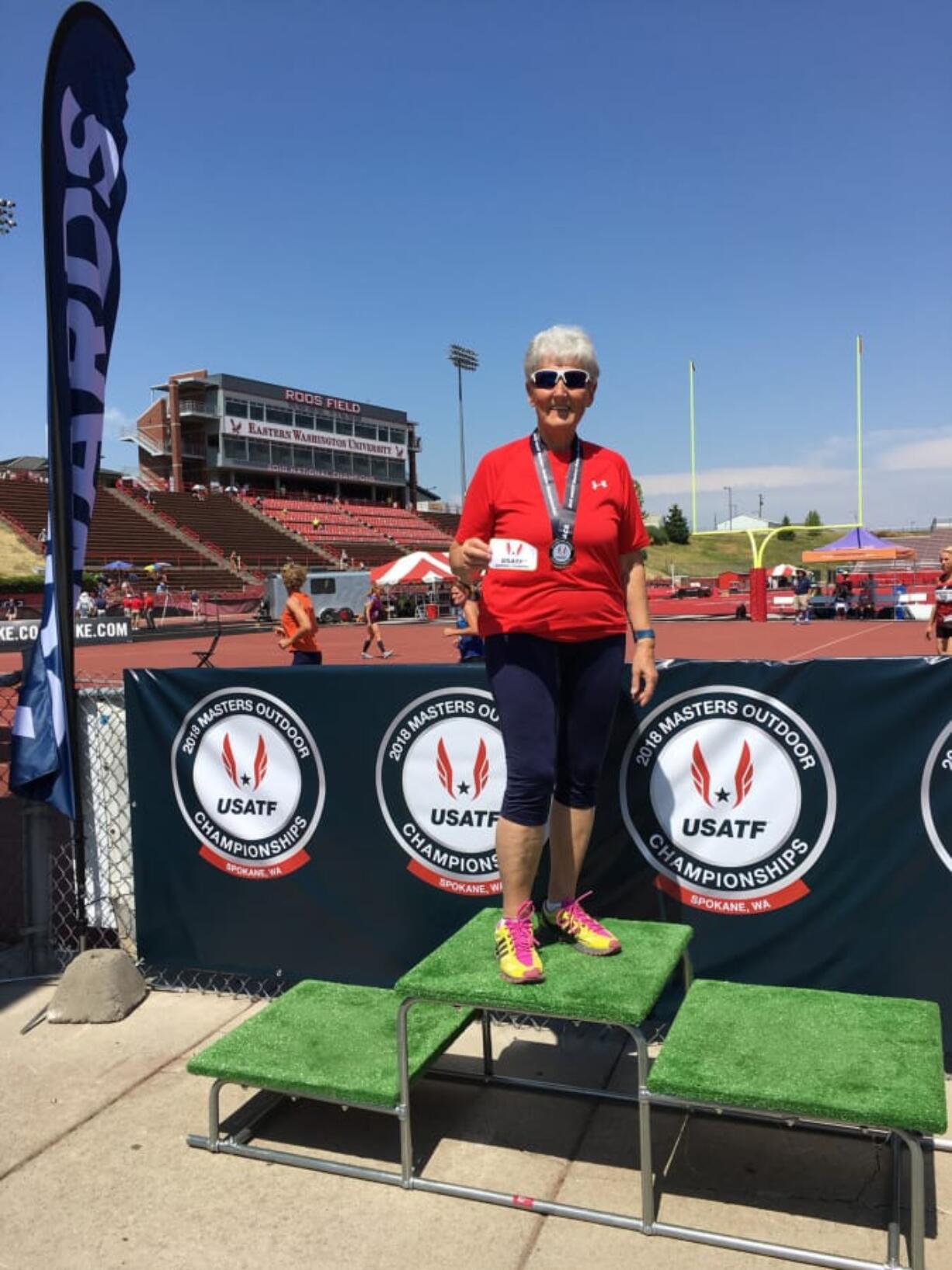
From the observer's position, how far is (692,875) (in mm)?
3619

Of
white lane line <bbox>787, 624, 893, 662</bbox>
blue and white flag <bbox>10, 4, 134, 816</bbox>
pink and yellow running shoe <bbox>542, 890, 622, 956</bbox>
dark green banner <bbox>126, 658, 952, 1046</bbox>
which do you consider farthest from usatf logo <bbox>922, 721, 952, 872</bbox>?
white lane line <bbox>787, 624, 893, 662</bbox>

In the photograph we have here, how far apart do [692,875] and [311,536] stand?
6190cm

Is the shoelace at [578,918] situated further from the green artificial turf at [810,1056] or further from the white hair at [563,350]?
→ the white hair at [563,350]

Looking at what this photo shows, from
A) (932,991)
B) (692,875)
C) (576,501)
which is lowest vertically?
(932,991)

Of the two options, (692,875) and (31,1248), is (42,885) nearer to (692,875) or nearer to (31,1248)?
(31,1248)

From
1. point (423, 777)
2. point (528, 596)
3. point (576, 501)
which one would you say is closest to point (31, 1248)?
point (423, 777)

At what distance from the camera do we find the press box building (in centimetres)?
6988

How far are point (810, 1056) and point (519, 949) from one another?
871 mm

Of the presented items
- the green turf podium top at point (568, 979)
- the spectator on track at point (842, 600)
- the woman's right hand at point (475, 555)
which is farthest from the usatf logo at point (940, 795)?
the spectator on track at point (842, 600)

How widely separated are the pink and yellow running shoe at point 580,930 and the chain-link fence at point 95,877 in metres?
1.55

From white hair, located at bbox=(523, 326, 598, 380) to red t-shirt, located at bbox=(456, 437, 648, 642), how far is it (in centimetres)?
26

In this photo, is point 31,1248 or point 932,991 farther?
point 932,991

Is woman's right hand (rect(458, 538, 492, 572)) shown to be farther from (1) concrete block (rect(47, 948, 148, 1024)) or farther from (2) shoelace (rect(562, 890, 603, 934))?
(1) concrete block (rect(47, 948, 148, 1024))

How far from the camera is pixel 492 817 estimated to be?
385 centimetres
